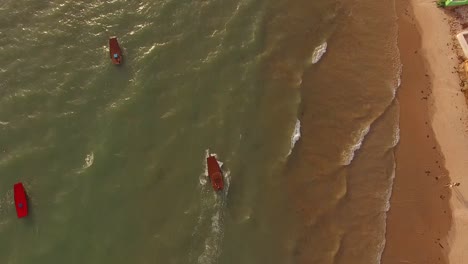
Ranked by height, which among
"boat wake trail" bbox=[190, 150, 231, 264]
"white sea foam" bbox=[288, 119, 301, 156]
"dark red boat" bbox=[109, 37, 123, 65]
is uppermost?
"dark red boat" bbox=[109, 37, 123, 65]

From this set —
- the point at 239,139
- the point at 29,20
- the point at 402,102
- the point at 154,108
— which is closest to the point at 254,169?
the point at 239,139

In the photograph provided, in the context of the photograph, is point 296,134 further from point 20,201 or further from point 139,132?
point 20,201

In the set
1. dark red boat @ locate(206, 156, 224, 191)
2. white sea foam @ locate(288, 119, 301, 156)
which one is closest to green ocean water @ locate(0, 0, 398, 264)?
white sea foam @ locate(288, 119, 301, 156)

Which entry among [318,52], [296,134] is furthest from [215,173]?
[318,52]

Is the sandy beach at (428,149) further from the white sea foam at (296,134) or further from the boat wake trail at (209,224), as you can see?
the boat wake trail at (209,224)

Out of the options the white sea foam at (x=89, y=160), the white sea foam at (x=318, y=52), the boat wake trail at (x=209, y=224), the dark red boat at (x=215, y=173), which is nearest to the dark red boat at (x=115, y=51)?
the white sea foam at (x=89, y=160)

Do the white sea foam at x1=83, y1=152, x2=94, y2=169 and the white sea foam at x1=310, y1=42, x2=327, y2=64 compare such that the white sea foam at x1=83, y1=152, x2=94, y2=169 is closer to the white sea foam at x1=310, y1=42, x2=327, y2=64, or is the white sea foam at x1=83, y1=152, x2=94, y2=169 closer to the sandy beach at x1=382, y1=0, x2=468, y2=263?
the white sea foam at x1=310, y1=42, x2=327, y2=64
